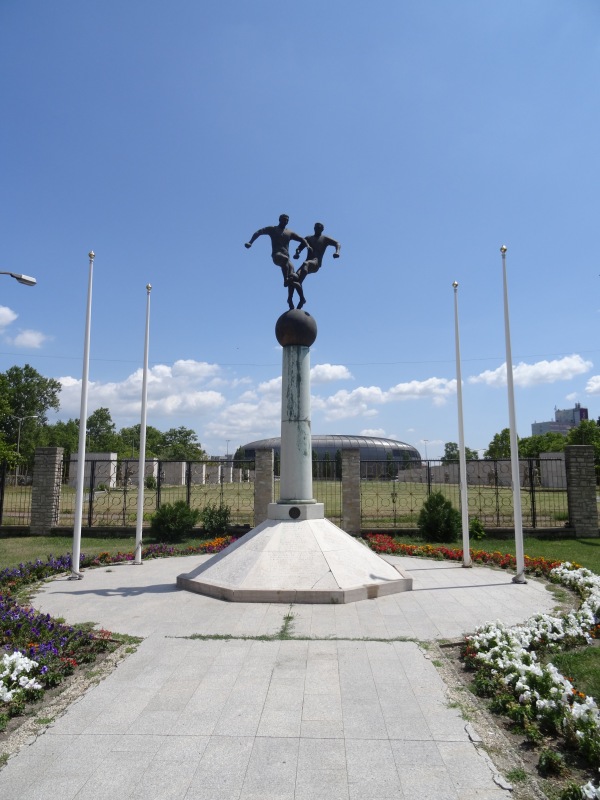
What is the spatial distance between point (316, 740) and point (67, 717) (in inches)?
81.2

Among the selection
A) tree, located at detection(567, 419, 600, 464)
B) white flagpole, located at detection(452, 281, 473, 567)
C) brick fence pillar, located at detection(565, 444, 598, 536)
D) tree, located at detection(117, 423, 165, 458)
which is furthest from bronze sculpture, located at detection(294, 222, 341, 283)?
tree, located at detection(117, 423, 165, 458)

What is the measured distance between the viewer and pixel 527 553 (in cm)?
1325

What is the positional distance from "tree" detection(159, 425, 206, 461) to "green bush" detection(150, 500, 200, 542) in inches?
2322

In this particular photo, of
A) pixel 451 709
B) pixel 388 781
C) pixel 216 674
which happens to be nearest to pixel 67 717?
pixel 216 674

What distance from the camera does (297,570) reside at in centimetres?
852

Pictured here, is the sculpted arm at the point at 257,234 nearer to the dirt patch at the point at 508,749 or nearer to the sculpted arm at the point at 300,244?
the sculpted arm at the point at 300,244

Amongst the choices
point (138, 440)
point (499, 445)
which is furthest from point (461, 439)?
point (138, 440)

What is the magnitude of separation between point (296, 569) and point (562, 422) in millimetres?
164782

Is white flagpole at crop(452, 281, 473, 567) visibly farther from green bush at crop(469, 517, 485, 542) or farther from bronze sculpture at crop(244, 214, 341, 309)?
green bush at crop(469, 517, 485, 542)

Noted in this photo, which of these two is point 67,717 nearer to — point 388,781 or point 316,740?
point 316,740

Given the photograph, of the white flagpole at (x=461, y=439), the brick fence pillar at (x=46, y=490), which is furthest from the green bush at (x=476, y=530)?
the brick fence pillar at (x=46, y=490)

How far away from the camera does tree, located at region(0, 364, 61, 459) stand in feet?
214

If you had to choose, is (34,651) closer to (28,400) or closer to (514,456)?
(514,456)

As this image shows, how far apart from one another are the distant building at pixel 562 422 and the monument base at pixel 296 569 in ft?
455
